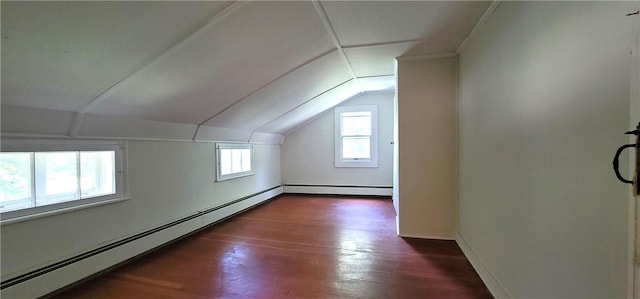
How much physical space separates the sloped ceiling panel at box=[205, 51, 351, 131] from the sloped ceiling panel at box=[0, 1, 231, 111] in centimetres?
137

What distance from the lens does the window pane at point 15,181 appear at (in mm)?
1651

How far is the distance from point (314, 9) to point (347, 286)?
2.05 metres

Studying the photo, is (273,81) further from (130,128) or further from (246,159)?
(246,159)

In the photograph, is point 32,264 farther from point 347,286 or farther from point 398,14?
point 398,14

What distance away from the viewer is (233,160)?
418 cm

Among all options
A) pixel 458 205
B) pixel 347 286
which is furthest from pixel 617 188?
pixel 458 205

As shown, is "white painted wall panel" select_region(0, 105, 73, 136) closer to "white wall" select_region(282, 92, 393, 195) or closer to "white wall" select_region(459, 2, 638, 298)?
"white wall" select_region(459, 2, 638, 298)

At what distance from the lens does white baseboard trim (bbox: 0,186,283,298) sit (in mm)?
1699

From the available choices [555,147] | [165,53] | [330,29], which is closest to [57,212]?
[165,53]

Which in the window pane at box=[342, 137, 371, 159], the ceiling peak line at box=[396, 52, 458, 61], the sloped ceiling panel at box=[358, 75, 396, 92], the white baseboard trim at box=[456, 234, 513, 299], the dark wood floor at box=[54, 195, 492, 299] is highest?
the sloped ceiling panel at box=[358, 75, 396, 92]

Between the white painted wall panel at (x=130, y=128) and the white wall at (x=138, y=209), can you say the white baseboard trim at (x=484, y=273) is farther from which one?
the white painted wall panel at (x=130, y=128)

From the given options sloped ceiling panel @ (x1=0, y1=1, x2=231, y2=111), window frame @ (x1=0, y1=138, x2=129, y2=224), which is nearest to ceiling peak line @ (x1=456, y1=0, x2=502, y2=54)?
sloped ceiling panel @ (x1=0, y1=1, x2=231, y2=111)

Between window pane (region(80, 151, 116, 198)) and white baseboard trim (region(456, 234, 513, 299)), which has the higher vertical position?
window pane (region(80, 151, 116, 198))

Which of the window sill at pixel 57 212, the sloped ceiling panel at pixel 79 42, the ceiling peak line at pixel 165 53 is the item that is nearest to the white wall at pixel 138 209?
the window sill at pixel 57 212
